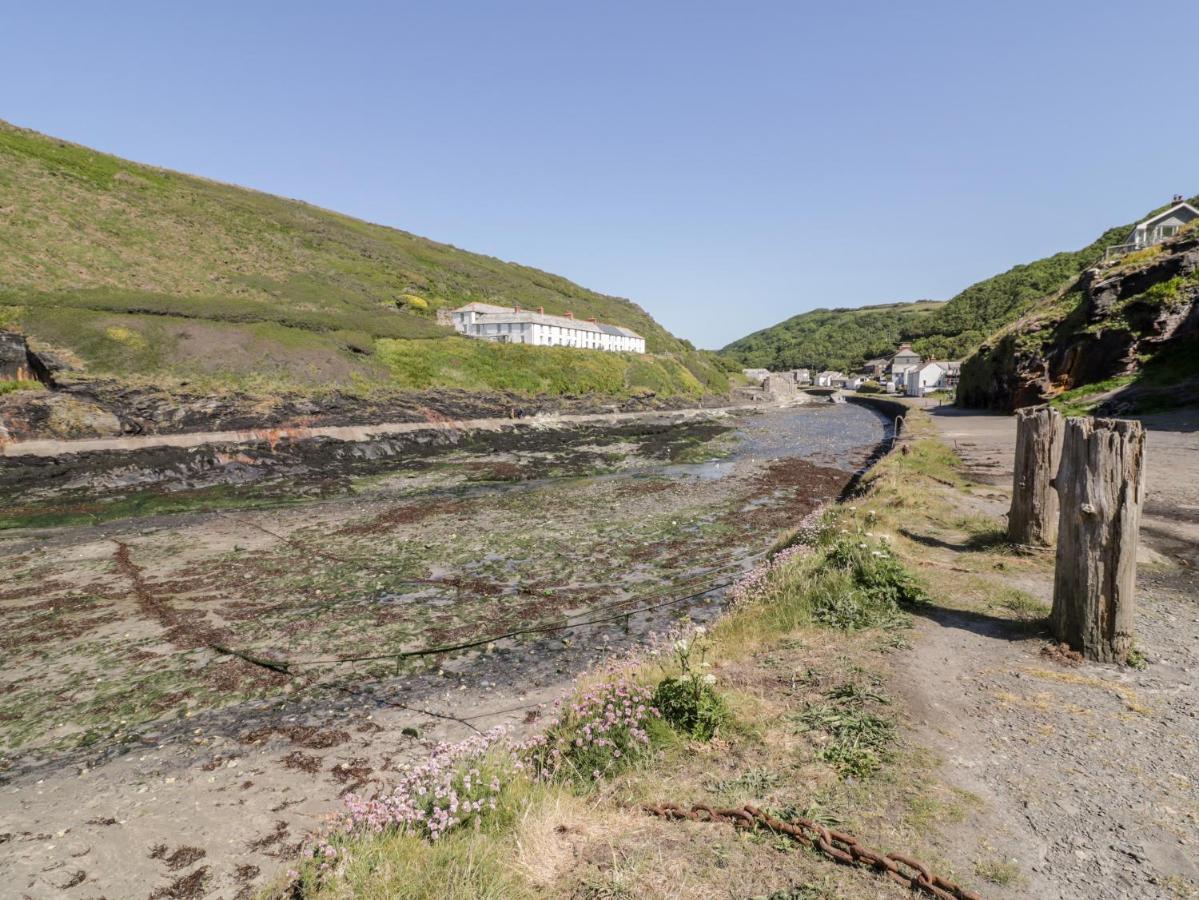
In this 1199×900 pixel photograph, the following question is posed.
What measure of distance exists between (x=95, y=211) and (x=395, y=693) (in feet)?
298

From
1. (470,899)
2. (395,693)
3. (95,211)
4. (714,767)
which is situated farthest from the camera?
(95,211)

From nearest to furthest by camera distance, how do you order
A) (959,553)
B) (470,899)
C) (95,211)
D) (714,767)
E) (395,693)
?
(470,899) → (714,767) → (395,693) → (959,553) → (95,211)

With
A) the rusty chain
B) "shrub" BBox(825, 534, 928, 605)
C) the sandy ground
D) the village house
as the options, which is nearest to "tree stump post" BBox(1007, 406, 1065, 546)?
the sandy ground

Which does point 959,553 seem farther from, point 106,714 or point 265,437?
point 265,437

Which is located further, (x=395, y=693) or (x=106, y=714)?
(x=395, y=693)

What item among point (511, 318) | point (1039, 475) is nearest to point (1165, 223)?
point (1039, 475)

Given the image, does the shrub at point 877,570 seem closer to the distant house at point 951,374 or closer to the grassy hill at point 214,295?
the grassy hill at point 214,295

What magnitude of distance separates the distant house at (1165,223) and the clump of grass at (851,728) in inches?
3158

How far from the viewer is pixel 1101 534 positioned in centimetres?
677

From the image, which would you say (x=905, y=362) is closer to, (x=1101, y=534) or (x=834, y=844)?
(x=1101, y=534)

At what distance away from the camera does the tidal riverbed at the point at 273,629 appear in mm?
6418

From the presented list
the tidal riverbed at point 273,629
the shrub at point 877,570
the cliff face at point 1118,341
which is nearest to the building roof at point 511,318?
the cliff face at point 1118,341

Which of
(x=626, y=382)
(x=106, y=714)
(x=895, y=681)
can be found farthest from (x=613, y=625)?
(x=626, y=382)

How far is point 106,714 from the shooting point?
28.5 feet
